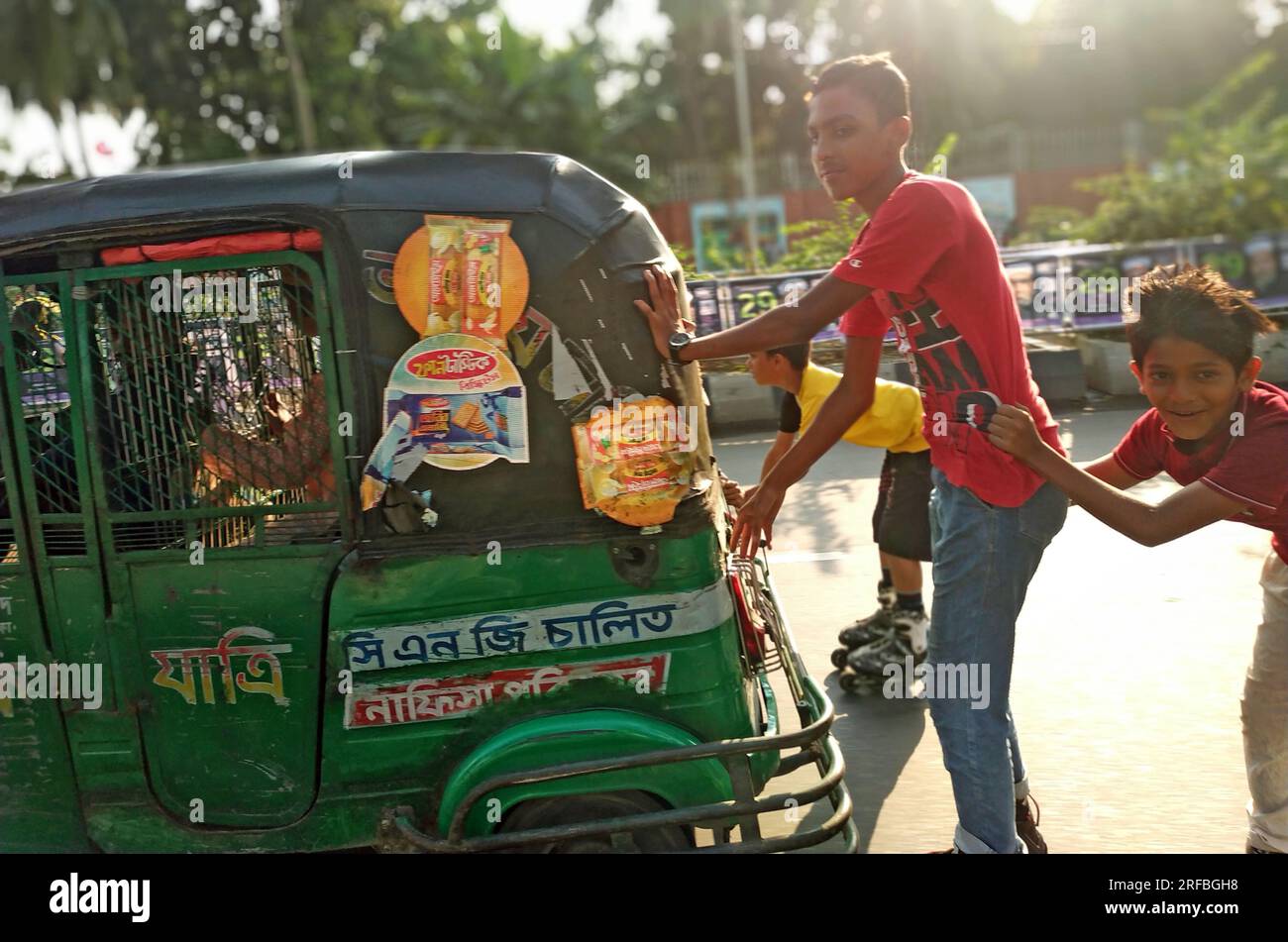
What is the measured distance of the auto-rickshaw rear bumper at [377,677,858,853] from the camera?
2678 millimetres

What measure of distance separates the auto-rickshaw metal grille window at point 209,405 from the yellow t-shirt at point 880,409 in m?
2.16

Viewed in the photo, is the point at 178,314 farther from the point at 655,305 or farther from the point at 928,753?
the point at 928,753

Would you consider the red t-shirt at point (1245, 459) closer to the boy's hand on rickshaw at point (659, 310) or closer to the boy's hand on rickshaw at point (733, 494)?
the boy's hand on rickshaw at point (733, 494)

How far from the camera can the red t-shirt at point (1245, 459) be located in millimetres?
2711

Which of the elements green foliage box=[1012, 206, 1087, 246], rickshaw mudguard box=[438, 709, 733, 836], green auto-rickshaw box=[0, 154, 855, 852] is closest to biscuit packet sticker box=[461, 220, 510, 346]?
green auto-rickshaw box=[0, 154, 855, 852]

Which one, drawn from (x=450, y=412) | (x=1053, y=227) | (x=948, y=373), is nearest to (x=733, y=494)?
(x=948, y=373)

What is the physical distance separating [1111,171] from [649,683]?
1083 inches

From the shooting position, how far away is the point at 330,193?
2734mm

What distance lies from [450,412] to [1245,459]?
1.78 m

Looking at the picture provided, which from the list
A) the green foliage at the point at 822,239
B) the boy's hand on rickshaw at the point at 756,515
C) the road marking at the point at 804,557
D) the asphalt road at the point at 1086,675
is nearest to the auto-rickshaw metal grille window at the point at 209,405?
the boy's hand on rickshaw at the point at 756,515

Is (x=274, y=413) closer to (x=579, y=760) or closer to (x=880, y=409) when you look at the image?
(x=579, y=760)

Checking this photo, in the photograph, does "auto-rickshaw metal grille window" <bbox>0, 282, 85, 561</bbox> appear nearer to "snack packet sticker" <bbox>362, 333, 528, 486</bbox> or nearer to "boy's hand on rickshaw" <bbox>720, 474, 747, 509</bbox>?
"snack packet sticker" <bbox>362, 333, 528, 486</bbox>

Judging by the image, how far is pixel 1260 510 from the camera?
2.74m
